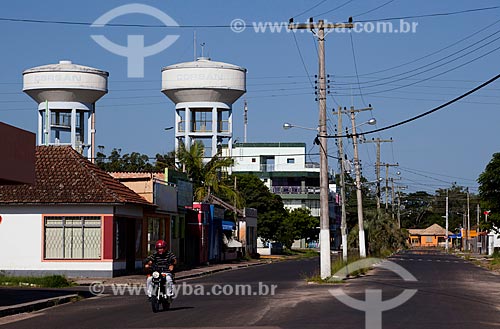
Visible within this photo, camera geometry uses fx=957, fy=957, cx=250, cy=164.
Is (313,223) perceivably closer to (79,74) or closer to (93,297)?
(79,74)

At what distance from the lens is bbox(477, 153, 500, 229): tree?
6650 centimetres

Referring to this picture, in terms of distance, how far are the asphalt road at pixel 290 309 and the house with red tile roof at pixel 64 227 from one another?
306 inches

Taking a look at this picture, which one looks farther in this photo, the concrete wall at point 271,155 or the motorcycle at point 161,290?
the concrete wall at point 271,155

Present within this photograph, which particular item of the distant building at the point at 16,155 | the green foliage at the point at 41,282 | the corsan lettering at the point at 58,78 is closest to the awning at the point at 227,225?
the corsan lettering at the point at 58,78

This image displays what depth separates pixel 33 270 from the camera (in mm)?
40094

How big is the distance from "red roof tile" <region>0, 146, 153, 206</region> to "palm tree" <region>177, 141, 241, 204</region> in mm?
19408

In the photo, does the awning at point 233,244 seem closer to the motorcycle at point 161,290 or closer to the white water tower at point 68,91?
the white water tower at point 68,91

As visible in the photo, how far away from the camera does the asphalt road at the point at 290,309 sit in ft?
62.8

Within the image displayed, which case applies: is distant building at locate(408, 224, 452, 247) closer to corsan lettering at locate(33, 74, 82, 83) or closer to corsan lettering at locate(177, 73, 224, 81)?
corsan lettering at locate(177, 73, 224, 81)

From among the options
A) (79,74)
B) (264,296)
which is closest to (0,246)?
(264,296)

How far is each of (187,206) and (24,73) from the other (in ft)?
60.0

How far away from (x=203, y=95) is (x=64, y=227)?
28.3 meters

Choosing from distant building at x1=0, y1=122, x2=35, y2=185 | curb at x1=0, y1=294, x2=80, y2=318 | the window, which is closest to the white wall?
the window

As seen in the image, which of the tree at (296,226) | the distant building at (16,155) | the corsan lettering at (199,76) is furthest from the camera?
the tree at (296,226)
